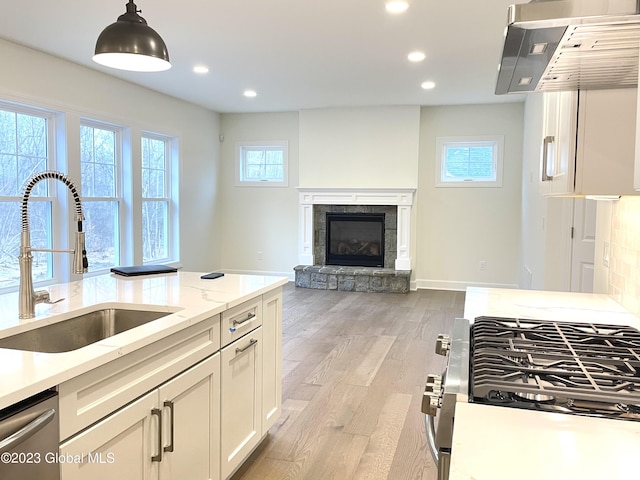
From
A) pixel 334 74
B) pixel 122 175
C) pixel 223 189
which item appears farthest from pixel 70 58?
pixel 223 189

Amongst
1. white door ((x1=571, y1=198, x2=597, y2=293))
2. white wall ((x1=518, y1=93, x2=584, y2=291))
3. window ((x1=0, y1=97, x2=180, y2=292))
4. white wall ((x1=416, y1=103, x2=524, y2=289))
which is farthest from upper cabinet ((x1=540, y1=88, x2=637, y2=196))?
white wall ((x1=416, y1=103, x2=524, y2=289))

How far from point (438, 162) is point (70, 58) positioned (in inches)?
191

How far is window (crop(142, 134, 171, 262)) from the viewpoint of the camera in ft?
21.8

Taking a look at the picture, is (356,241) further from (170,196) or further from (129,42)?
(129,42)

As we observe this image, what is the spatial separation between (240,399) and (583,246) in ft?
11.2

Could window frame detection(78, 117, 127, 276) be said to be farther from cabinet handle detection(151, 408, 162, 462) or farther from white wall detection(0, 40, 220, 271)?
cabinet handle detection(151, 408, 162, 462)

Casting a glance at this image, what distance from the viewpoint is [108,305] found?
2.10m

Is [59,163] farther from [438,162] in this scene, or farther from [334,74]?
[438,162]

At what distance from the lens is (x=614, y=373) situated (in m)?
1.20

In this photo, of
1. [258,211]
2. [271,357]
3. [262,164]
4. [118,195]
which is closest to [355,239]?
[258,211]

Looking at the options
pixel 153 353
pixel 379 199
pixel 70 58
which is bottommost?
pixel 153 353

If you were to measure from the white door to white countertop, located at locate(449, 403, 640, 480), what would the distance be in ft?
12.4

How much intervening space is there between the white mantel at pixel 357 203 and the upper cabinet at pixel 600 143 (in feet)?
19.0

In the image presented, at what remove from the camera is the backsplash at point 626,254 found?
6.15 ft
